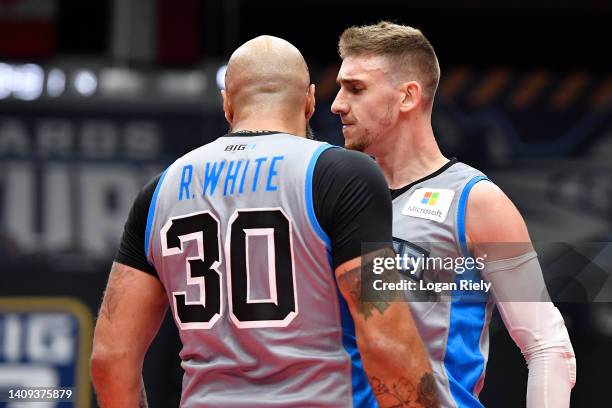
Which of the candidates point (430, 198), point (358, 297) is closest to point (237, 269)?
point (358, 297)

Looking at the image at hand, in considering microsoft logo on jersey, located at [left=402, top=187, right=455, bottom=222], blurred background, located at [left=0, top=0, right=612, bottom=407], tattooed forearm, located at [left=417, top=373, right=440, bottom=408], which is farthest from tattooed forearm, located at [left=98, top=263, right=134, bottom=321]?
blurred background, located at [left=0, top=0, right=612, bottom=407]

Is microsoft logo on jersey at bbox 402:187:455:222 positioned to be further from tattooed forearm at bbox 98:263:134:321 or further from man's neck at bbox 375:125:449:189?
tattooed forearm at bbox 98:263:134:321

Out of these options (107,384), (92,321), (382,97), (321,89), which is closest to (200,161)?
(107,384)

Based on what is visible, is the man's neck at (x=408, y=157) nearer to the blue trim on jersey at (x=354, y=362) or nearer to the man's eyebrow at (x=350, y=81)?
the man's eyebrow at (x=350, y=81)

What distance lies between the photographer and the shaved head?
9.54 ft

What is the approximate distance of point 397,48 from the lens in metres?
3.73

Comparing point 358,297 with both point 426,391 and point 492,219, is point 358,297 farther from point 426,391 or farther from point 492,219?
point 492,219

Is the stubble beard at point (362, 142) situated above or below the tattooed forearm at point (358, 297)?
above

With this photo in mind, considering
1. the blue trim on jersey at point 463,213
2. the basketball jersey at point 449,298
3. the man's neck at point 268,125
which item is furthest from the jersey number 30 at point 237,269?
the blue trim on jersey at point 463,213

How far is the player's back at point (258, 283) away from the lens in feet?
8.75

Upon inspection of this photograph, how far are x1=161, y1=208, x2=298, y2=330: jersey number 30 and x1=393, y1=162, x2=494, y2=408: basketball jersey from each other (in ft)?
2.41

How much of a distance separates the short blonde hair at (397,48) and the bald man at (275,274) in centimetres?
89

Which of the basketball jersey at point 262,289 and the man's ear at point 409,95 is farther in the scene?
the man's ear at point 409,95

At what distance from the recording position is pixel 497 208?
10.9 ft
